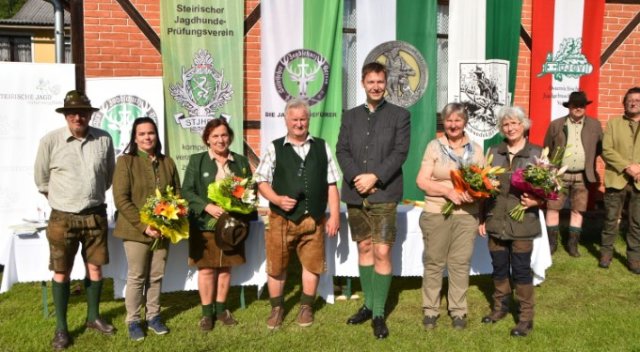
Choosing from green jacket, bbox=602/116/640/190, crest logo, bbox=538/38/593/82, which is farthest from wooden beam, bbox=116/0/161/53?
green jacket, bbox=602/116/640/190

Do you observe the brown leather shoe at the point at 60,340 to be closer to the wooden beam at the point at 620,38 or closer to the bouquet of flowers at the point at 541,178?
the bouquet of flowers at the point at 541,178

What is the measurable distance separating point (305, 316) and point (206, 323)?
76 cm

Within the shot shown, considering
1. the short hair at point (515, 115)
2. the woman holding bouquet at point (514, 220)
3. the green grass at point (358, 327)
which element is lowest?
the green grass at point (358, 327)

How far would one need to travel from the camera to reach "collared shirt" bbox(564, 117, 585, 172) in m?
5.73

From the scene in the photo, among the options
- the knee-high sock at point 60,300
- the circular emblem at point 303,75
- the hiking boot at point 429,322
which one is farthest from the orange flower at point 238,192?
the circular emblem at point 303,75

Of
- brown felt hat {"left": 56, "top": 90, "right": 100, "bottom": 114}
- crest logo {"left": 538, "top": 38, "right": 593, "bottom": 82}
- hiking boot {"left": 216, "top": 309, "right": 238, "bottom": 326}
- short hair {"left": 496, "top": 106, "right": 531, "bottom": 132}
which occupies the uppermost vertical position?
crest logo {"left": 538, "top": 38, "right": 593, "bottom": 82}

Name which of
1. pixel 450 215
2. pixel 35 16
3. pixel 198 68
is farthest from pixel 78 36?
pixel 35 16

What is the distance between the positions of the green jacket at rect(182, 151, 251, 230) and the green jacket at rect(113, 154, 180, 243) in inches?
6.4

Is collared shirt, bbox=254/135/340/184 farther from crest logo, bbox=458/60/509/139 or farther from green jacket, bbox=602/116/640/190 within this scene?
crest logo, bbox=458/60/509/139

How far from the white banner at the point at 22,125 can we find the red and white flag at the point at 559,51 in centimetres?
619

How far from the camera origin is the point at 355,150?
12.1 ft

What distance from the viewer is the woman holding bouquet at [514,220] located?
352cm

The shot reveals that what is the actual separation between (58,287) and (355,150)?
233cm

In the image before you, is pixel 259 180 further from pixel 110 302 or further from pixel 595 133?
pixel 595 133
